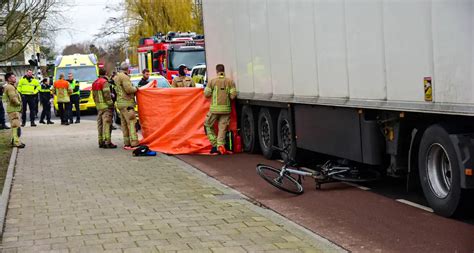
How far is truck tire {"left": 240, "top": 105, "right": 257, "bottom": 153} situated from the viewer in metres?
13.7

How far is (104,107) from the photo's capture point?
15.6 metres

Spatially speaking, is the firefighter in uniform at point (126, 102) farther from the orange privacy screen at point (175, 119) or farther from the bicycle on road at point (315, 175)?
the bicycle on road at point (315, 175)

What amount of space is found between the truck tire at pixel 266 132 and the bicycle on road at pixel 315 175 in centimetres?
296

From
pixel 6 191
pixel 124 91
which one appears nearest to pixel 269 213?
pixel 6 191

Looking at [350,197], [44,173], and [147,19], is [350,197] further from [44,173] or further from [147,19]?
[147,19]

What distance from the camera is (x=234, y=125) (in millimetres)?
14531

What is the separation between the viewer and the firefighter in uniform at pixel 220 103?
550 inches

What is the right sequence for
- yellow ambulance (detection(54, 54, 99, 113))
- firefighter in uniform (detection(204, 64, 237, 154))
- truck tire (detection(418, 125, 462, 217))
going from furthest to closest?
1. yellow ambulance (detection(54, 54, 99, 113))
2. firefighter in uniform (detection(204, 64, 237, 154))
3. truck tire (detection(418, 125, 462, 217))

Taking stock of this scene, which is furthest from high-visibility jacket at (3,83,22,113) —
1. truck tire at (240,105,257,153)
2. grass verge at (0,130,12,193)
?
truck tire at (240,105,257,153)

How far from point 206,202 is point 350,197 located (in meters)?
1.88

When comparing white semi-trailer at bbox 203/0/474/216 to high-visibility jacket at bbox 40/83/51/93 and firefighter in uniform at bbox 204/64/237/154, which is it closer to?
firefighter in uniform at bbox 204/64/237/154

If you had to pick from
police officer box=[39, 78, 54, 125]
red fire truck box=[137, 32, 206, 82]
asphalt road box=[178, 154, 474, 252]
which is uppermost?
red fire truck box=[137, 32, 206, 82]

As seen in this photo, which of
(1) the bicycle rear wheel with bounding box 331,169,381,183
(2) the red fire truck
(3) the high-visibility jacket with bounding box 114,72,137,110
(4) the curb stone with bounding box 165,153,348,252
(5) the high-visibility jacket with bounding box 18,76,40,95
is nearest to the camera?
(4) the curb stone with bounding box 165,153,348,252

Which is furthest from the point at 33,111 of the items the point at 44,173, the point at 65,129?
the point at 44,173
